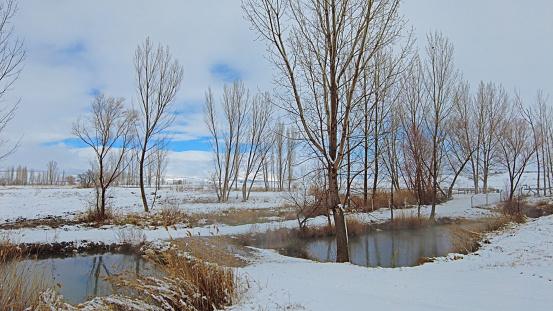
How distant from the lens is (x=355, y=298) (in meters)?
3.73

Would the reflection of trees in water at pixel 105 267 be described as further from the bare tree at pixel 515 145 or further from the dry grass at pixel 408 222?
the bare tree at pixel 515 145

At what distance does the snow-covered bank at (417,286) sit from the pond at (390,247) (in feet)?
8.31

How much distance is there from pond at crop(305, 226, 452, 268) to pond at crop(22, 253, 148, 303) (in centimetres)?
608

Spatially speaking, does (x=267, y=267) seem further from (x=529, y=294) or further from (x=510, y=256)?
(x=510, y=256)

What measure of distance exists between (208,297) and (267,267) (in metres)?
2.82

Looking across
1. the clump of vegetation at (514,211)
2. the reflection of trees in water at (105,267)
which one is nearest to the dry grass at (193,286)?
the reflection of trees in water at (105,267)

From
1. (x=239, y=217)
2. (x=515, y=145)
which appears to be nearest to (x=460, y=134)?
(x=515, y=145)

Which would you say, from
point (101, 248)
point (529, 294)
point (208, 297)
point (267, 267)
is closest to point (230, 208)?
point (101, 248)

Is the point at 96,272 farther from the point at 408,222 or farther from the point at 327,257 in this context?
the point at 408,222

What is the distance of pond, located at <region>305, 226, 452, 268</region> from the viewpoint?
952 cm

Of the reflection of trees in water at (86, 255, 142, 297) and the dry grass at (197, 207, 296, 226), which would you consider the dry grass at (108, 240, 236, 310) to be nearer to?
the reflection of trees in water at (86, 255, 142, 297)

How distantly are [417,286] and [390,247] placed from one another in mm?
7338

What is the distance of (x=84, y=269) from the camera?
8.37 metres

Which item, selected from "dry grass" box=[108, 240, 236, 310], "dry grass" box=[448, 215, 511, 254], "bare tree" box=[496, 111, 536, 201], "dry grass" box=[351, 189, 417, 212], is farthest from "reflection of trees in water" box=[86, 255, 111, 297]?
"bare tree" box=[496, 111, 536, 201]
